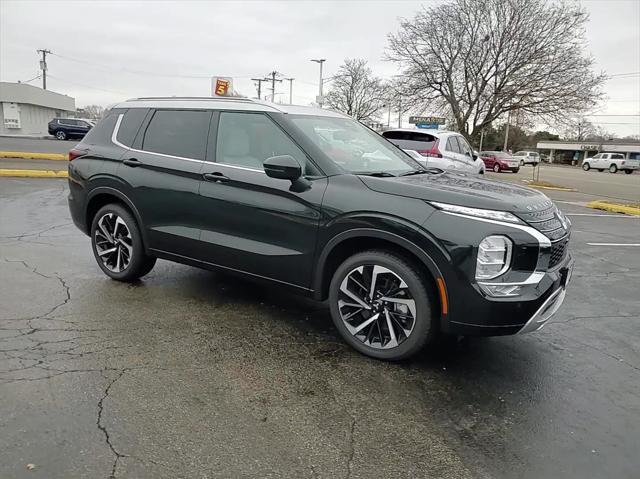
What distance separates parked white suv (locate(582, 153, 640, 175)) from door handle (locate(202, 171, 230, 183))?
183ft

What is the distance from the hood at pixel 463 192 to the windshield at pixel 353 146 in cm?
34

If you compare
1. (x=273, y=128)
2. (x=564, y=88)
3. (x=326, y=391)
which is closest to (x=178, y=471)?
(x=326, y=391)

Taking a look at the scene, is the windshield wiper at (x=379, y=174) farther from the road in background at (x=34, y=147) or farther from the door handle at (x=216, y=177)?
the road in background at (x=34, y=147)

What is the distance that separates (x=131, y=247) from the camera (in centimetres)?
499

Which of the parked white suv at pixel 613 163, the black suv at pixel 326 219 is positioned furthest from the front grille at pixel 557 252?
the parked white suv at pixel 613 163

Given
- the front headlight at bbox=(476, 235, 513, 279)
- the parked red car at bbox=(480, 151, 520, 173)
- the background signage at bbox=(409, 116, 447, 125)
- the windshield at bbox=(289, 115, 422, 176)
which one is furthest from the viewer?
the parked red car at bbox=(480, 151, 520, 173)

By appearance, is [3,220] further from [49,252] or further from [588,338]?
[588,338]

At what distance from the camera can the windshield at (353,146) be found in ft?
13.4

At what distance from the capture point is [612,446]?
274cm

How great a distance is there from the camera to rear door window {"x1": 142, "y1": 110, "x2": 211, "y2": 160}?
4555 mm

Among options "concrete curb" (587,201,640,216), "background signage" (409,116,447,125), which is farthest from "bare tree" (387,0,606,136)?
"concrete curb" (587,201,640,216)

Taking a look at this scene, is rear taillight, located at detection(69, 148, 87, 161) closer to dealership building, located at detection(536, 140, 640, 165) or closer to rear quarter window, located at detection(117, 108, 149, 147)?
rear quarter window, located at detection(117, 108, 149, 147)

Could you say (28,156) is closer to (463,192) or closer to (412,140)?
(412,140)

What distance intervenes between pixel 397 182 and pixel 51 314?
3007mm
